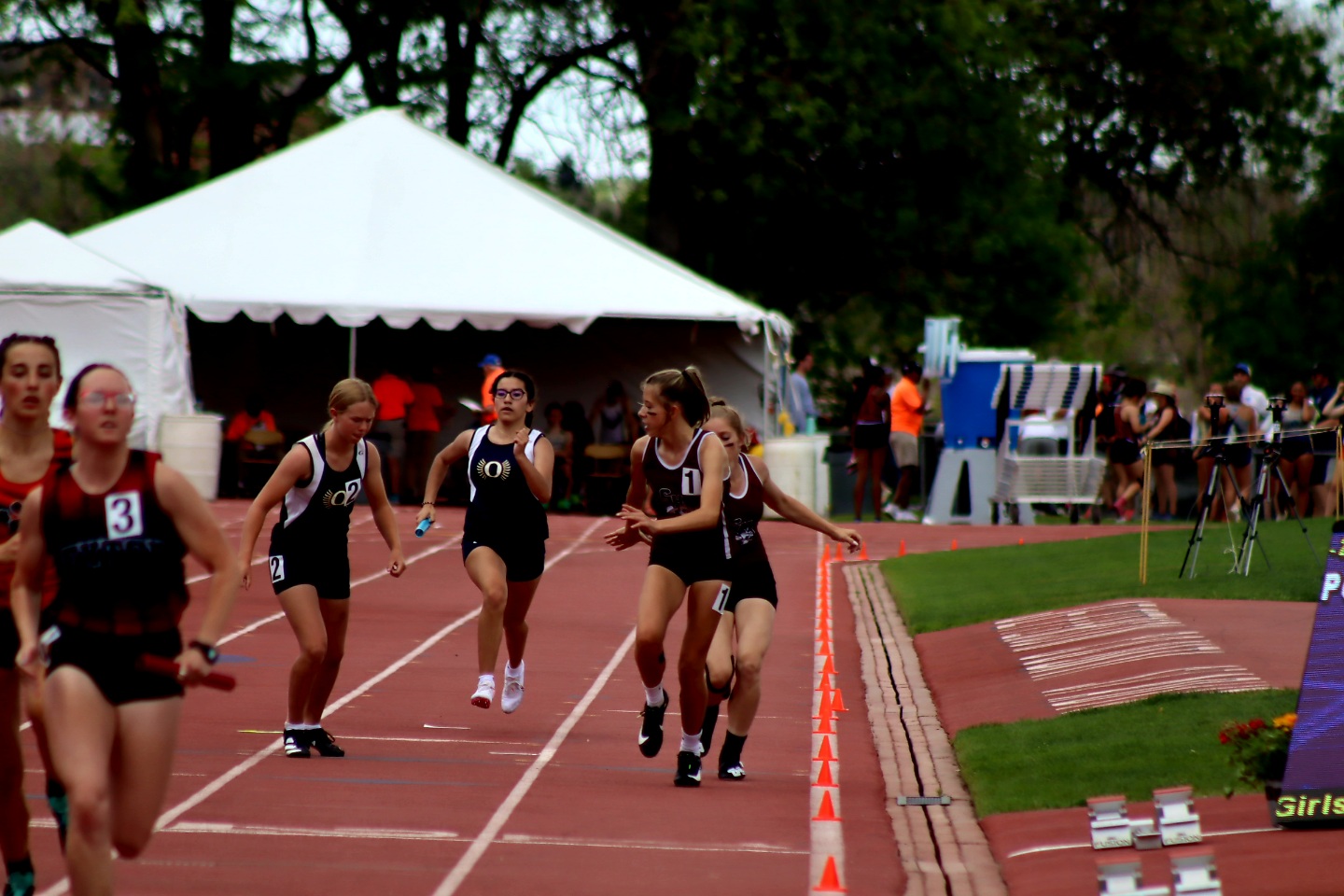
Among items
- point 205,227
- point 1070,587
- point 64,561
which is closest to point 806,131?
point 205,227

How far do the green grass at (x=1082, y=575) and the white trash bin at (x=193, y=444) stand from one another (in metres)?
9.64

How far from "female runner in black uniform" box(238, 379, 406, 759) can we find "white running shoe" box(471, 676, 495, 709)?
3.30 ft

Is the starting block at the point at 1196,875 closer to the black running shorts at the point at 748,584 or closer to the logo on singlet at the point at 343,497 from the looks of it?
the black running shorts at the point at 748,584

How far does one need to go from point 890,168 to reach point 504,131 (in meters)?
8.48

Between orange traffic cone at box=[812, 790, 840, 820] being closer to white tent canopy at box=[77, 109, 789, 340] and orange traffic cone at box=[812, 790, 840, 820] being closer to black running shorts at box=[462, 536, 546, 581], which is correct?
black running shorts at box=[462, 536, 546, 581]

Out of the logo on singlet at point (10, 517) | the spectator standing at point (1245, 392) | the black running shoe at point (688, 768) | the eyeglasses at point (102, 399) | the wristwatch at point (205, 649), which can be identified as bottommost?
the black running shoe at point (688, 768)

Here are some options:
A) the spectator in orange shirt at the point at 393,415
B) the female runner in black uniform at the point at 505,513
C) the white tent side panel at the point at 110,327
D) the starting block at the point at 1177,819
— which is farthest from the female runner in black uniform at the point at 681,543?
the spectator in orange shirt at the point at 393,415

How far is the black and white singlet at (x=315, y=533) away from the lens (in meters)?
8.96

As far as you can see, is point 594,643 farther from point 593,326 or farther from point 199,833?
point 593,326

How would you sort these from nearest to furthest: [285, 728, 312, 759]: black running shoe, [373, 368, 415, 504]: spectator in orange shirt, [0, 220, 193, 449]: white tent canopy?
[285, 728, 312, 759]: black running shoe
[0, 220, 193, 449]: white tent canopy
[373, 368, 415, 504]: spectator in orange shirt

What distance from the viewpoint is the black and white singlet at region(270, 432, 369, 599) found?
8961mm

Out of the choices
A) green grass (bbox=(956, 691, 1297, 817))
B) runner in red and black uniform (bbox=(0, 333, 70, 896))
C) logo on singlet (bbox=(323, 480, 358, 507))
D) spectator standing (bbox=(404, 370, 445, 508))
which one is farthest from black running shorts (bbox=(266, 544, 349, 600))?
spectator standing (bbox=(404, 370, 445, 508))

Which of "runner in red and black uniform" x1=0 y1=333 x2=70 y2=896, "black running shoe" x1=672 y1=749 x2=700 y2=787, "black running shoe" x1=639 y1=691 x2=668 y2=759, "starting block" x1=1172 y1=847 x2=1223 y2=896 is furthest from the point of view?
"black running shoe" x1=639 y1=691 x2=668 y2=759

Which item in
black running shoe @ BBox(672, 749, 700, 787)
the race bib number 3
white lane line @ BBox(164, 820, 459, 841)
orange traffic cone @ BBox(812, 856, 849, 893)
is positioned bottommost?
white lane line @ BBox(164, 820, 459, 841)
